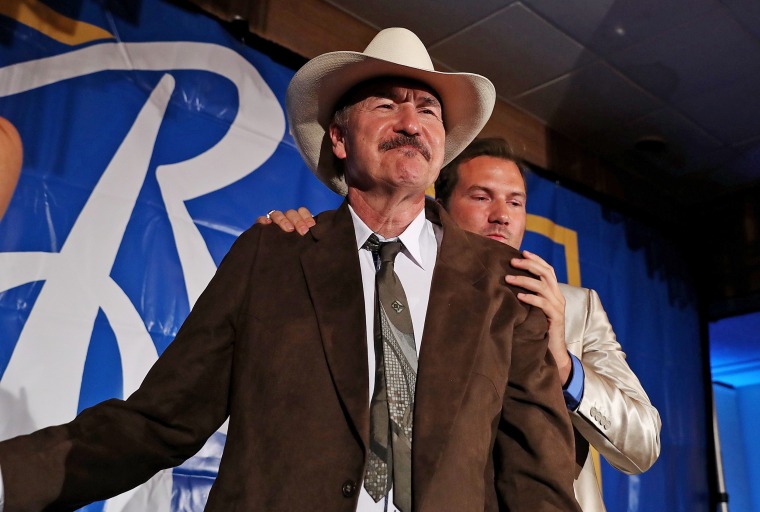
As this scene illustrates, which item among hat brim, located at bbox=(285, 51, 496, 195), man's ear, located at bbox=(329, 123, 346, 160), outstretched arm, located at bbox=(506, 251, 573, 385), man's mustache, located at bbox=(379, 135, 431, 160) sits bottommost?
outstretched arm, located at bbox=(506, 251, 573, 385)

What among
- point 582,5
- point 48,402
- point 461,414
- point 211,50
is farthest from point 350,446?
point 582,5

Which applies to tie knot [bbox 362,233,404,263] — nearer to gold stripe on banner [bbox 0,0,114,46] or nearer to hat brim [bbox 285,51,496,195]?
hat brim [bbox 285,51,496,195]

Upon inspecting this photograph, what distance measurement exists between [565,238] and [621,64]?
950 millimetres

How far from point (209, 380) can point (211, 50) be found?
1888 millimetres

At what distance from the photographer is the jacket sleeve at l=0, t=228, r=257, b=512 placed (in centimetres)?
108

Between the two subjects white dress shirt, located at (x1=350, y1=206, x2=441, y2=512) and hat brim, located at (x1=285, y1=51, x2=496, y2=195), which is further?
hat brim, located at (x1=285, y1=51, x2=496, y2=195)

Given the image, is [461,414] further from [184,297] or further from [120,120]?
[120,120]

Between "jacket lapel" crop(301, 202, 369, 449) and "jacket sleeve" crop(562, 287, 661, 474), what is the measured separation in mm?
801

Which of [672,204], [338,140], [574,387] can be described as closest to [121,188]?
[338,140]

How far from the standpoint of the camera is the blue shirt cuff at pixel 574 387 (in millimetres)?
1771

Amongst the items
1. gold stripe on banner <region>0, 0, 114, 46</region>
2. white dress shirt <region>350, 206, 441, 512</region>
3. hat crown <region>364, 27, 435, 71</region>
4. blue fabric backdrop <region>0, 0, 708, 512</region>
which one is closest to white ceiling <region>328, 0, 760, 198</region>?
blue fabric backdrop <region>0, 0, 708, 512</region>

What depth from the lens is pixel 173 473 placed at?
2.37 m

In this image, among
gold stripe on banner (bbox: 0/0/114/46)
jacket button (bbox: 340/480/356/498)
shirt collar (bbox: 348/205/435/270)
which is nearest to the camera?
jacket button (bbox: 340/480/356/498)

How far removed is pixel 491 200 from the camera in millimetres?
2361
